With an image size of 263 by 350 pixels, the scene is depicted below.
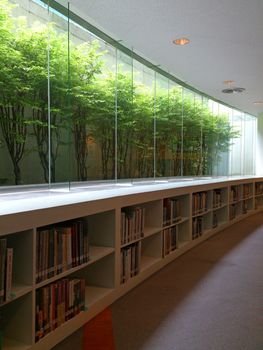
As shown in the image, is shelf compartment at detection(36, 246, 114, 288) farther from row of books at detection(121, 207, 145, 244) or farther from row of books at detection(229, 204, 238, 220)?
row of books at detection(229, 204, 238, 220)

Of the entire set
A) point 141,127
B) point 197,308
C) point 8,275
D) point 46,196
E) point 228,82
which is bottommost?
point 197,308

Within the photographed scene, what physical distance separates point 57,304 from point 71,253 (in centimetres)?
34

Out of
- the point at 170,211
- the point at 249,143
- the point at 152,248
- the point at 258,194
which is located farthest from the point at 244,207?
the point at 152,248

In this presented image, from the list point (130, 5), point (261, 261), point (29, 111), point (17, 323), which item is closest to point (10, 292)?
point (17, 323)

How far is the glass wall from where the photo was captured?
10.5 feet

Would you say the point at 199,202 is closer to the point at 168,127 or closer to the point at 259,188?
the point at 168,127

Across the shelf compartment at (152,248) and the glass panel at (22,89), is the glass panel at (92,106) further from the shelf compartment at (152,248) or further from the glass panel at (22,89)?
the shelf compartment at (152,248)

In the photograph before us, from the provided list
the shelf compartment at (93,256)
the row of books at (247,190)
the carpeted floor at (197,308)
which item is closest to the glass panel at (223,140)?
the row of books at (247,190)

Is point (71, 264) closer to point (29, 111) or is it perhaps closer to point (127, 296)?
point (127, 296)

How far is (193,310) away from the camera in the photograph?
111 inches

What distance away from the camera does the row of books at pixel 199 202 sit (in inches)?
205

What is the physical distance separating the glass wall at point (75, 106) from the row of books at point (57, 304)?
1.23 meters

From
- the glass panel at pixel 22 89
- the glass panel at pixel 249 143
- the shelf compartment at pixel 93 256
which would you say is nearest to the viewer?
the shelf compartment at pixel 93 256

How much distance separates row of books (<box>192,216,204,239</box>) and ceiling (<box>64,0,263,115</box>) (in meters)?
2.41
